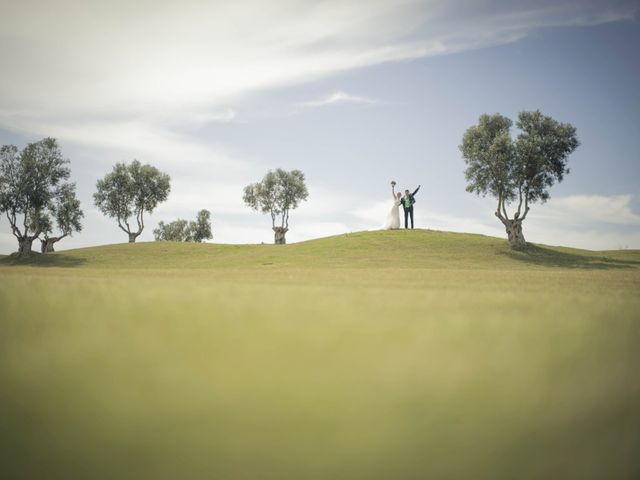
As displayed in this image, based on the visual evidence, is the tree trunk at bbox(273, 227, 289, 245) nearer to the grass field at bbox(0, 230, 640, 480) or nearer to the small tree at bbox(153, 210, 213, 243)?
the small tree at bbox(153, 210, 213, 243)

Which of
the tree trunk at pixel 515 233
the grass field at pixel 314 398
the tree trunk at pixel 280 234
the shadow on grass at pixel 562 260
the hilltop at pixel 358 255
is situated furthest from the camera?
the tree trunk at pixel 280 234

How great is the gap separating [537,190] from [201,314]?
38.9m

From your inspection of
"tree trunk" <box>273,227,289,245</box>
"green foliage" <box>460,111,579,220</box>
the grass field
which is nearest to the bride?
"green foliage" <box>460,111,579,220</box>

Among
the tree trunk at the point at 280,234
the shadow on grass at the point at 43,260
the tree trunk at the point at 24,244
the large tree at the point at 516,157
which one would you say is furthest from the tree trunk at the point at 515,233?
the tree trunk at the point at 24,244

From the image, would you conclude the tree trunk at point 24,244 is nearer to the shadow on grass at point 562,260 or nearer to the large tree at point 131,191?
the large tree at point 131,191

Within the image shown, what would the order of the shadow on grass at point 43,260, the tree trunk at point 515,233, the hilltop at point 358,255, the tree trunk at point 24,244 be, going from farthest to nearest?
the tree trunk at point 24,244 < the tree trunk at point 515,233 < the shadow on grass at point 43,260 < the hilltop at point 358,255

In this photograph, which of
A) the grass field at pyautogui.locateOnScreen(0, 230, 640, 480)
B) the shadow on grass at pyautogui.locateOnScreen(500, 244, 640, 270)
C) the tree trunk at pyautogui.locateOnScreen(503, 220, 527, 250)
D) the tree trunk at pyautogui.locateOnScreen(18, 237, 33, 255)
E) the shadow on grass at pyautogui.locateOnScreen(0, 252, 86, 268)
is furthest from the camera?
the tree trunk at pyautogui.locateOnScreen(18, 237, 33, 255)

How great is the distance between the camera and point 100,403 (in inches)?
63.4

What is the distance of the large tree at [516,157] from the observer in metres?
33.0

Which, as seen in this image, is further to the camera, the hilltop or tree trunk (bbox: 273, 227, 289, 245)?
tree trunk (bbox: 273, 227, 289, 245)

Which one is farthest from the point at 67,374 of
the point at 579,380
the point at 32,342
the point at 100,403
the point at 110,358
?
the point at 579,380

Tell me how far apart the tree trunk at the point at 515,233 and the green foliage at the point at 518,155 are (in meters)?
0.61

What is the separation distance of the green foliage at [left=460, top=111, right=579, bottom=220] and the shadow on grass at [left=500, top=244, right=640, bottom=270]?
424cm

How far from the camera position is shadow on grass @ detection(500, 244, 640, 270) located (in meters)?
27.6
